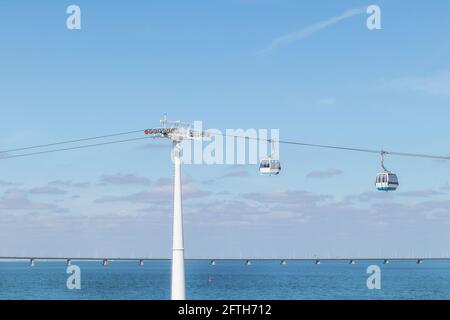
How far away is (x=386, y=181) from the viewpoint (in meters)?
60.3

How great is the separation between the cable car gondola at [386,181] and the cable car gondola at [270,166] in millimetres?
8937

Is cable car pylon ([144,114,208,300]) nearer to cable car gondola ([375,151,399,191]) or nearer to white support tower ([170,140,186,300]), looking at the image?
white support tower ([170,140,186,300])

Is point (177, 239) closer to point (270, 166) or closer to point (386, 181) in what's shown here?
point (270, 166)

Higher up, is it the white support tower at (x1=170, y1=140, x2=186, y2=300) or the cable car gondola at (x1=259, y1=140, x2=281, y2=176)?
the cable car gondola at (x1=259, y1=140, x2=281, y2=176)

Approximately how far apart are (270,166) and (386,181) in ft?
33.5

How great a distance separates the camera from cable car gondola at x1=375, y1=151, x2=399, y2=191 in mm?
60281

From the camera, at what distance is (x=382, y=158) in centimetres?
5500

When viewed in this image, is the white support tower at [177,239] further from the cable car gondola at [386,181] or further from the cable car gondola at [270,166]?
the cable car gondola at [386,181]

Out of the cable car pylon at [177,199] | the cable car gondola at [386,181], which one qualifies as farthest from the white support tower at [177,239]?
the cable car gondola at [386,181]

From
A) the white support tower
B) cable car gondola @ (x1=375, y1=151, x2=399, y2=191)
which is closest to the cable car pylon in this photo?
the white support tower

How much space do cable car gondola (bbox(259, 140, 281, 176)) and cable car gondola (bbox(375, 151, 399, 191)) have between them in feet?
29.3

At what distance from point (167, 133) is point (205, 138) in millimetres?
2784
